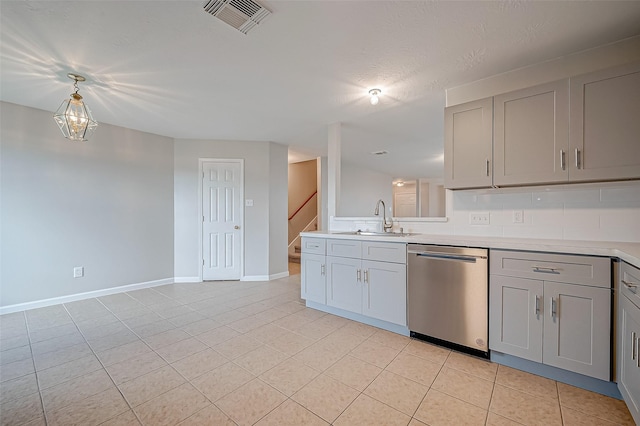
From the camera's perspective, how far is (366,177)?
25.2 feet

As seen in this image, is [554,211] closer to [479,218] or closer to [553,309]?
[479,218]

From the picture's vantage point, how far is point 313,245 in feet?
10.5

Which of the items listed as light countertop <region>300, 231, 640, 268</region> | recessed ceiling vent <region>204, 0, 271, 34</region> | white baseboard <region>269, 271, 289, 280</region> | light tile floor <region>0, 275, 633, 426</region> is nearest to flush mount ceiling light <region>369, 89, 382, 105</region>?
recessed ceiling vent <region>204, 0, 271, 34</region>

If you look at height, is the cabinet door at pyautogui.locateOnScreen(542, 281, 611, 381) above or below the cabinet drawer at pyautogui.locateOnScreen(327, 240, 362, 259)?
below

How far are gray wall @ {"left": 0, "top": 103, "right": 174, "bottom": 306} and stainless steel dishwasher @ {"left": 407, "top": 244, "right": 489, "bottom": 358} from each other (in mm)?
4027

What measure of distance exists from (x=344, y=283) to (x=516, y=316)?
1.51 meters

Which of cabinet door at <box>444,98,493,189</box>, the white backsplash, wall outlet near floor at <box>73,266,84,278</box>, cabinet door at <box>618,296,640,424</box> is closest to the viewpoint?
cabinet door at <box>618,296,640,424</box>

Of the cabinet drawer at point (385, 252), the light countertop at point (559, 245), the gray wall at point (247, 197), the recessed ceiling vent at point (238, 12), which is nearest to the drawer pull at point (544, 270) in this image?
the light countertop at point (559, 245)

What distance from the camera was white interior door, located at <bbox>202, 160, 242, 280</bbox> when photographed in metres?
4.61

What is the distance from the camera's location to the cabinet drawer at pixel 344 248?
2.80m

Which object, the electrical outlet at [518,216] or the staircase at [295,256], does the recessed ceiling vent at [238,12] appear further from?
the staircase at [295,256]

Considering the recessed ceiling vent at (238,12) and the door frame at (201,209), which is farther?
the door frame at (201,209)

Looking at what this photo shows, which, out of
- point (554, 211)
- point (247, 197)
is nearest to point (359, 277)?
point (554, 211)

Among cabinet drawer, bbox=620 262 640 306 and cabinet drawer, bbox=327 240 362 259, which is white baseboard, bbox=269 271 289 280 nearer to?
cabinet drawer, bbox=327 240 362 259
